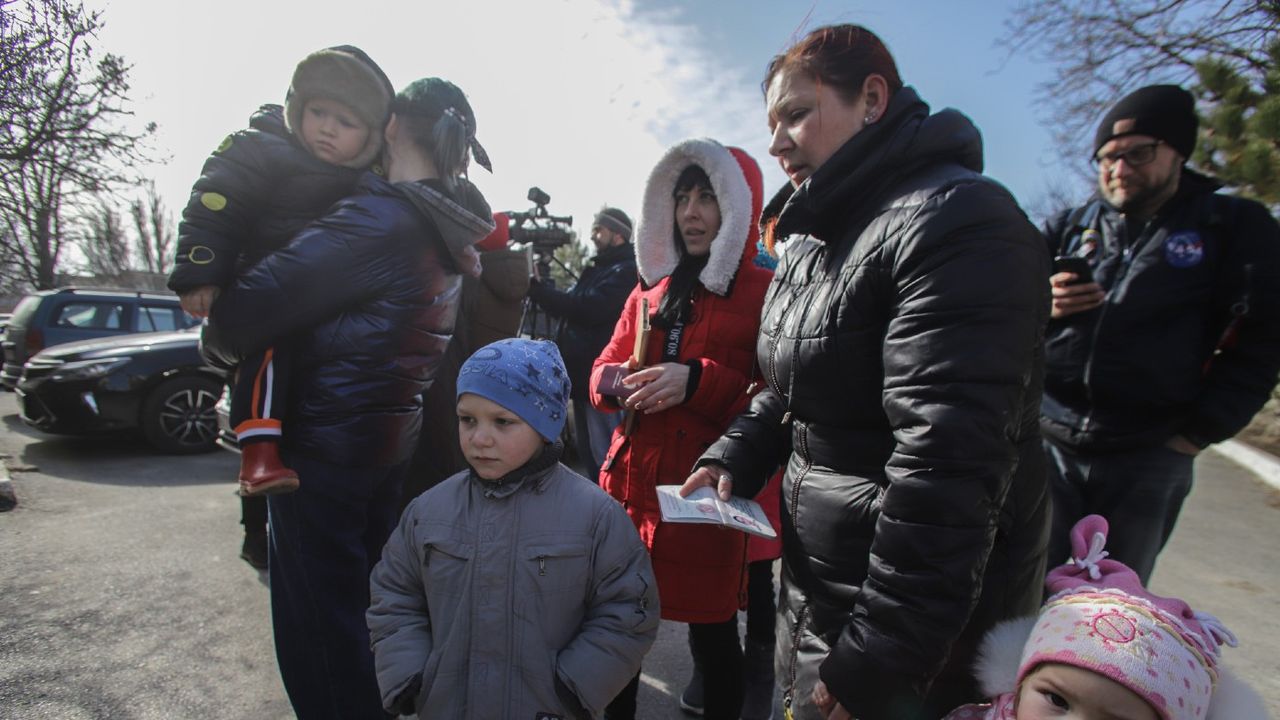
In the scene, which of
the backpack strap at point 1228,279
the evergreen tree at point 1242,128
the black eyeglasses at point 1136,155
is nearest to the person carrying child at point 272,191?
the black eyeglasses at point 1136,155

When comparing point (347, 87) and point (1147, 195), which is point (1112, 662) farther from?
point (347, 87)

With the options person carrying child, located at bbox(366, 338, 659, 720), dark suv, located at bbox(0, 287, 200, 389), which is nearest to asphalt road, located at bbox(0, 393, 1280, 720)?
person carrying child, located at bbox(366, 338, 659, 720)

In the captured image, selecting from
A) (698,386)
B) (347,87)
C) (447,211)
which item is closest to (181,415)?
(347,87)

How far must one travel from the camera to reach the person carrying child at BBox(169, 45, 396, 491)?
1721 millimetres

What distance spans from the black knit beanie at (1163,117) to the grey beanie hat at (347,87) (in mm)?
2533

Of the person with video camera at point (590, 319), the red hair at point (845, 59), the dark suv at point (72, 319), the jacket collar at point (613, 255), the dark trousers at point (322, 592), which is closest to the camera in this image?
the red hair at point (845, 59)

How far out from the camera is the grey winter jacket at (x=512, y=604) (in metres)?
1.47

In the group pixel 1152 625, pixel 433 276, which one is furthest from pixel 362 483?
pixel 1152 625

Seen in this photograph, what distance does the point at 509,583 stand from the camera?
150cm

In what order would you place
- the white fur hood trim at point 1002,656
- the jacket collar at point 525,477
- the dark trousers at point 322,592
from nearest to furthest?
the white fur hood trim at point 1002,656
the jacket collar at point 525,477
the dark trousers at point 322,592

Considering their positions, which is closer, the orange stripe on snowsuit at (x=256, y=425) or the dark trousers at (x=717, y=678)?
the orange stripe on snowsuit at (x=256, y=425)

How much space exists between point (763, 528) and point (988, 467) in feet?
1.74

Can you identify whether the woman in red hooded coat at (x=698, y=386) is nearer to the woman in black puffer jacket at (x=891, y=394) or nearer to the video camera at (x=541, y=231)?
the woman in black puffer jacket at (x=891, y=394)

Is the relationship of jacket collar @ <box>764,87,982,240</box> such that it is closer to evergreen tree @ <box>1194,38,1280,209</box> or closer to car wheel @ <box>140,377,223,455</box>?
car wheel @ <box>140,377,223,455</box>
